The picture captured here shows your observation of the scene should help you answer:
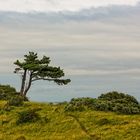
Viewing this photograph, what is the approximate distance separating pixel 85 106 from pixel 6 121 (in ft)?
29.2

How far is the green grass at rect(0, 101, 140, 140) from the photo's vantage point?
148 ft

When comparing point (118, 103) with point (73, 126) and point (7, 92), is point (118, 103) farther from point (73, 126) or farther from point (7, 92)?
point (7, 92)

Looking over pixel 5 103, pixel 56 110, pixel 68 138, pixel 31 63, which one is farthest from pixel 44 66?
pixel 68 138

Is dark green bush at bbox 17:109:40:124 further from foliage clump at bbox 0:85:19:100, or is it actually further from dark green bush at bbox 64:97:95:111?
foliage clump at bbox 0:85:19:100

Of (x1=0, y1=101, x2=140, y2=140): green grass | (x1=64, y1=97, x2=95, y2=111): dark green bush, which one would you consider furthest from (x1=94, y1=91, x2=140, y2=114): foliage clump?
(x1=0, y1=101, x2=140, y2=140): green grass

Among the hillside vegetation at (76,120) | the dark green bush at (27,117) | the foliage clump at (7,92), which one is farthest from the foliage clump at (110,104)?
the foliage clump at (7,92)

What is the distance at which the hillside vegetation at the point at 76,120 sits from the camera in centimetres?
4569

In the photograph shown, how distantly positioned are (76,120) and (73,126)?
1.51 m

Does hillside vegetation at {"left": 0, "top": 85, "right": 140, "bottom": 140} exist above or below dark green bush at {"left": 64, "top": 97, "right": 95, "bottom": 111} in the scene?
below

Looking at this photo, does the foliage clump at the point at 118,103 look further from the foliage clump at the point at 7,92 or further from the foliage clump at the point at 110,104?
the foliage clump at the point at 7,92

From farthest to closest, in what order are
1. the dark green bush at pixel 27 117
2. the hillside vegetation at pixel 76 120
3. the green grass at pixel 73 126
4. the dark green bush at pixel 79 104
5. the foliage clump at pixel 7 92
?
the foliage clump at pixel 7 92 < the dark green bush at pixel 79 104 < the dark green bush at pixel 27 117 < the hillside vegetation at pixel 76 120 < the green grass at pixel 73 126

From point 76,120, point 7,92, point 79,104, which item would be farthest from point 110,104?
point 7,92

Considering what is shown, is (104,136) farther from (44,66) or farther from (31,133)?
(44,66)

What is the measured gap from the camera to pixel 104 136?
44562 millimetres
